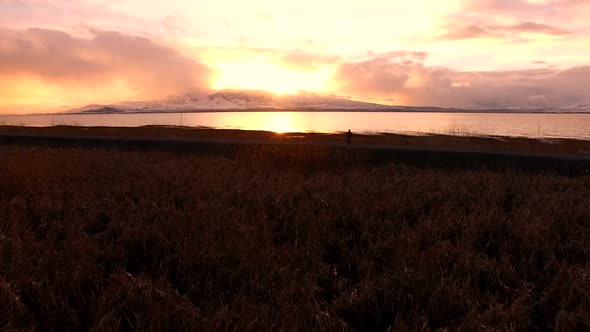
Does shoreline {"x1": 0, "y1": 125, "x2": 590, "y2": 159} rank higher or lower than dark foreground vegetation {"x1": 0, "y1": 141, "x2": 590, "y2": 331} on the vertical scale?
higher

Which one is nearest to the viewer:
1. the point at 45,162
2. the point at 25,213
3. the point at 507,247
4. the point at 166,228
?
the point at 507,247

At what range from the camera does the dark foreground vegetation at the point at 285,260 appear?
3.72 meters

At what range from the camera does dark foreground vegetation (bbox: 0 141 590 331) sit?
12.2 feet

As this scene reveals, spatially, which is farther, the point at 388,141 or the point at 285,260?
the point at 388,141

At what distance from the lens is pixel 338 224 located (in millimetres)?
7324

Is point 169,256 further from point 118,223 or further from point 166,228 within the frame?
point 118,223

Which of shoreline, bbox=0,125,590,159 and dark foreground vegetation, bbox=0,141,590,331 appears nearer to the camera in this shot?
dark foreground vegetation, bbox=0,141,590,331

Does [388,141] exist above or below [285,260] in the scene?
above

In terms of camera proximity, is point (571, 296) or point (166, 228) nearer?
point (571, 296)

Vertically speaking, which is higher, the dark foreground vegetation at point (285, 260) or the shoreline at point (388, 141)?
the shoreline at point (388, 141)

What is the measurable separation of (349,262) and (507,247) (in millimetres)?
2490

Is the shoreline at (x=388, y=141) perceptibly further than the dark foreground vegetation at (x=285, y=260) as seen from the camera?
Yes

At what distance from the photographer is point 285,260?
207 inches

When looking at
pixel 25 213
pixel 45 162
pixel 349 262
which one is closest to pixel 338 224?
pixel 349 262
